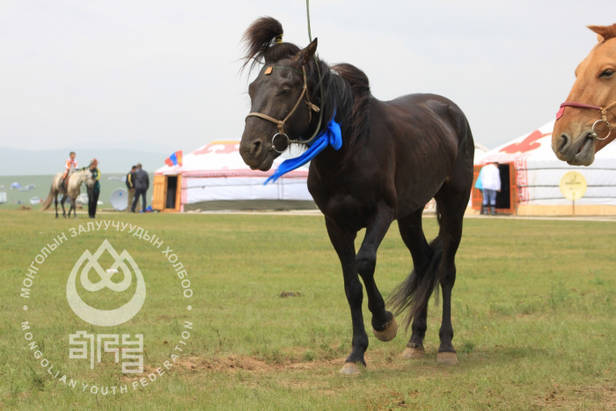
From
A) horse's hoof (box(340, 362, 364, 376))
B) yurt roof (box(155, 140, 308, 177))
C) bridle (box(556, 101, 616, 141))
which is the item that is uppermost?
yurt roof (box(155, 140, 308, 177))

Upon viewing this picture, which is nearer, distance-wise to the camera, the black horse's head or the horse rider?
the black horse's head

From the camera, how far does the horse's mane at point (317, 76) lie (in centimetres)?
505

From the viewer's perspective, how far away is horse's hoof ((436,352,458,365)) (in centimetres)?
575

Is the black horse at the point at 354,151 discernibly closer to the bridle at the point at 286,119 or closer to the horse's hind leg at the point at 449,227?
the bridle at the point at 286,119

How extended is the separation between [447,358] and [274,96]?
2.33 m

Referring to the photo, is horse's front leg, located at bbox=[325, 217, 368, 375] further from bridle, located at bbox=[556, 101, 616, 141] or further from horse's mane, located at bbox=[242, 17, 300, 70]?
bridle, located at bbox=[556, 101, 616, 141]

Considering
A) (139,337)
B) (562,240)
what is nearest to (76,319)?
(139,337)

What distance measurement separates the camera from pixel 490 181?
93.9 feet

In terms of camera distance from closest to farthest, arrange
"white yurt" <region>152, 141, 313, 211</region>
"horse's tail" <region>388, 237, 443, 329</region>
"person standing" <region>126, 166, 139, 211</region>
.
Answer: "horse's tail" <region>388, 237, 443, 329</region> → "person standing" <region>126, 166, 139, 211</region> → "white yurt" <region>152, 141, 313, 211</region>

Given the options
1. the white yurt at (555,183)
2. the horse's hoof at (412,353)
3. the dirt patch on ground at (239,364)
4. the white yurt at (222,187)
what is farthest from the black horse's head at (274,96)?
the white yurt at (222,187)

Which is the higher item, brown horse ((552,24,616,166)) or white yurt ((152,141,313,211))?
white yurt ((152,141,313,211))

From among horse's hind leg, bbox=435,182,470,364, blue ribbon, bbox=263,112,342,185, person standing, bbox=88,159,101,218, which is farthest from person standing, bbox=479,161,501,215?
blue ribbon, bbox=263,112,342,185

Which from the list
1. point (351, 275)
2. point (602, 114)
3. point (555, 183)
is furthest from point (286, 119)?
point (555, 183)

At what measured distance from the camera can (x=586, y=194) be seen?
28.8 meters
